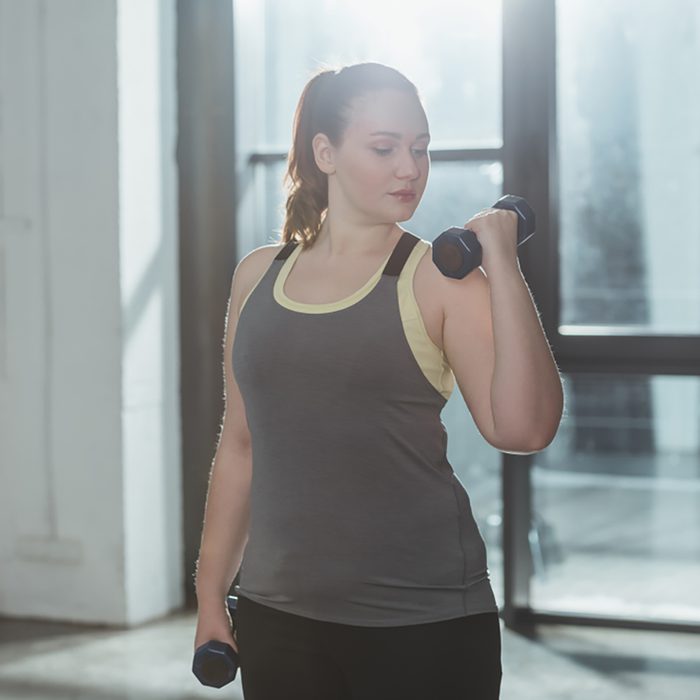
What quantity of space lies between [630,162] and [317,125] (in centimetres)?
251

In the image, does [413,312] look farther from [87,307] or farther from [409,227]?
[409,227]

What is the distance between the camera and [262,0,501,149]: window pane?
12.2ft

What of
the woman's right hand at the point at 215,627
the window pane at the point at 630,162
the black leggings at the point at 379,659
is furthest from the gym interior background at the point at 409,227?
the black leggings at the point at 379,659

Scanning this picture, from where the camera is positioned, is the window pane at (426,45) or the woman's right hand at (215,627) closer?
the woman's right hand at (215,627)

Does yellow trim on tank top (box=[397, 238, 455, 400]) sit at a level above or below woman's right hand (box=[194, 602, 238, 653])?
above

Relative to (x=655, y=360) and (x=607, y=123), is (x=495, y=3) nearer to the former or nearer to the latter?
(x=607, y=123)

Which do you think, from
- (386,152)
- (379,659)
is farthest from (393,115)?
(379,659)

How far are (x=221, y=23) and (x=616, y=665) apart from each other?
87.8 inches

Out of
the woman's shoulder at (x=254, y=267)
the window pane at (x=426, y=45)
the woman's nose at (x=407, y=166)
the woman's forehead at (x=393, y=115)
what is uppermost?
the window pane at (x=426, y=45)

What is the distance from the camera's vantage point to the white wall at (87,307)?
11.8 feet

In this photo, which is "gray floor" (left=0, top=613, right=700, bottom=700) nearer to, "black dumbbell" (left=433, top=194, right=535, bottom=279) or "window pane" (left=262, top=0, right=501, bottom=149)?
"window pane" (left=262, top=0, right=501, bottom=149)

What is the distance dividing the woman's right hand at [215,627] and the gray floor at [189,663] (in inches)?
69.3

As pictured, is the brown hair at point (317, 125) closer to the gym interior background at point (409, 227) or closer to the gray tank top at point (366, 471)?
the gray tank top at point (366, 471)

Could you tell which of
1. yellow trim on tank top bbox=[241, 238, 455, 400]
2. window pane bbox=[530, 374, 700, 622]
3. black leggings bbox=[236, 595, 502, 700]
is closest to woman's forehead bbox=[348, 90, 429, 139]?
yellow trim on tank top bbox=[241, 238, 455, 400]
